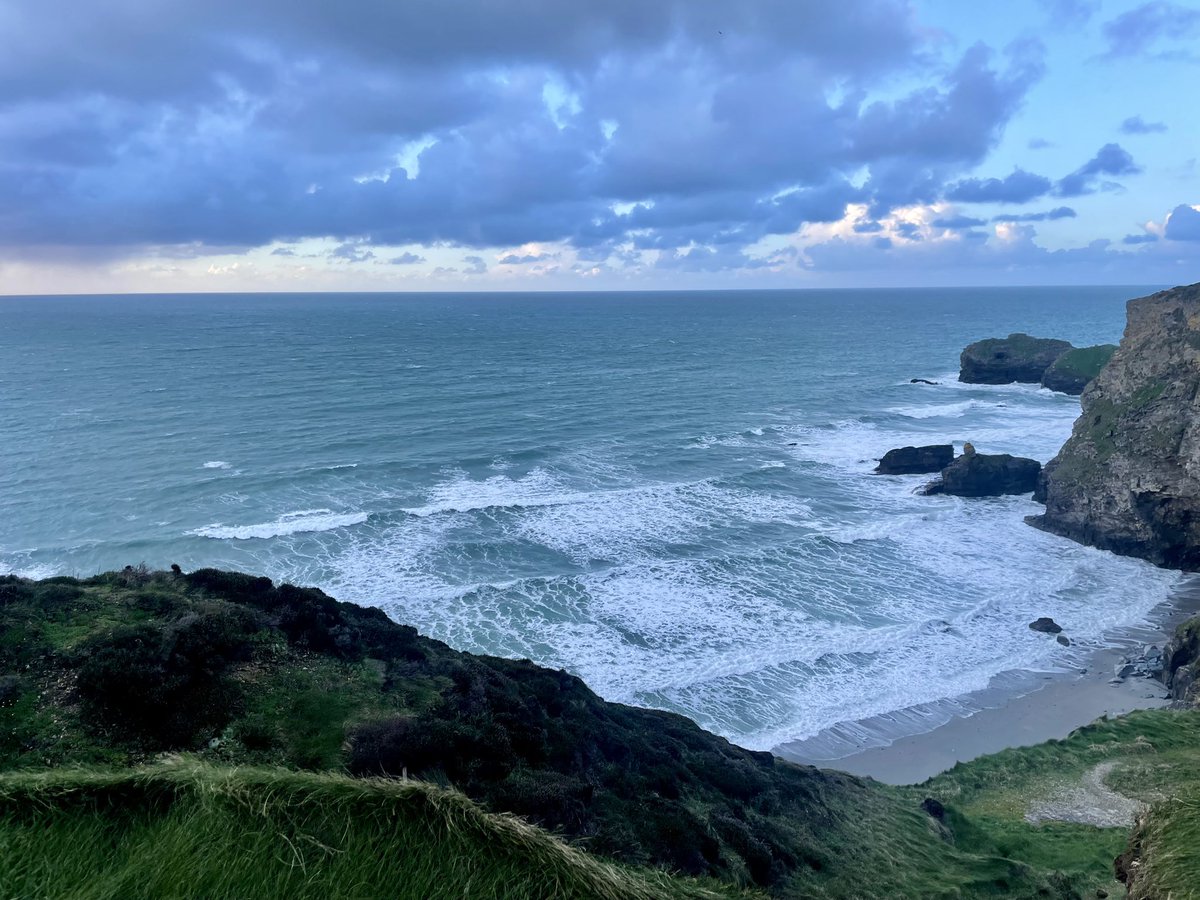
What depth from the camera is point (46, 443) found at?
182ft

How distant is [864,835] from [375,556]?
2564 centimetres

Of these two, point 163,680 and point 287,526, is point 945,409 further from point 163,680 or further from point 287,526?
point 163,680

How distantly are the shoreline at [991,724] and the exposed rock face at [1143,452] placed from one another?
34.2 feet

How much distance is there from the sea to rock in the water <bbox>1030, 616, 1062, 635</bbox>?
0.51m

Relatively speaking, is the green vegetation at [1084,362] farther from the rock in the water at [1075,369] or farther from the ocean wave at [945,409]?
the ocean wave at [945,409]

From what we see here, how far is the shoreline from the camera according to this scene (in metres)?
23.3

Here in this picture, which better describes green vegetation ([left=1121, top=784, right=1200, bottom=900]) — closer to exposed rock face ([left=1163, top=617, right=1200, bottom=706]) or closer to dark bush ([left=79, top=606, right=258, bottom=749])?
dark bush ([left=79, top=606, right=258, bottom=749])

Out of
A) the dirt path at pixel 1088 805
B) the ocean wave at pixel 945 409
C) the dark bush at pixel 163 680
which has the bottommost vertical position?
the dirt path at pixel 1088 805

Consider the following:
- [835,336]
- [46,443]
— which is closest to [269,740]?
[46,443]

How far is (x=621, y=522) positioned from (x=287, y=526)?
17299 mm

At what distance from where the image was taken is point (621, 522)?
41.5 m

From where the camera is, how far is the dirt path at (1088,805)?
18.6 meters

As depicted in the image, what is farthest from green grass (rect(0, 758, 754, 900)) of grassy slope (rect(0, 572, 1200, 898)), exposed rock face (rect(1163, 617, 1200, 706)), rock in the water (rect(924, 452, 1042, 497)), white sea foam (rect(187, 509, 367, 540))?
rock in the water (rect(924, 452, 1042, 497))

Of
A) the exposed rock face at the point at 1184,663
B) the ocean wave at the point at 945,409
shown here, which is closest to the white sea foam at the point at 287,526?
the exposed rock face at the point at 1184,663
